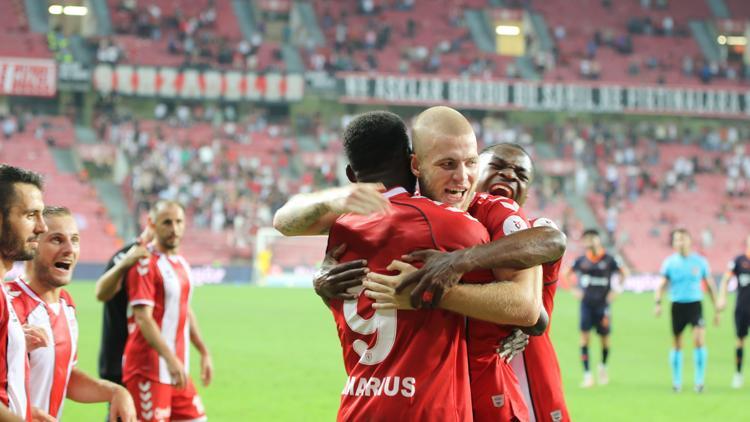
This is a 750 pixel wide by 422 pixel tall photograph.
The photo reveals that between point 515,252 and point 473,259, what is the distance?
178 millimetres

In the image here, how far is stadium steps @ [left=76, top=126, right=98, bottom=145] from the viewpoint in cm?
4241

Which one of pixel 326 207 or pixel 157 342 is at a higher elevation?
pixel 326 207

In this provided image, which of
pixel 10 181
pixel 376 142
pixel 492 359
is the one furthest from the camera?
pixel 492 359

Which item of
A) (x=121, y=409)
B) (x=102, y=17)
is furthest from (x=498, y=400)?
(x=102, y=17)

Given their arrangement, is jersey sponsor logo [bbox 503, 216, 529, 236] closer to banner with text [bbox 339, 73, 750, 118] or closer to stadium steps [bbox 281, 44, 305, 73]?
banner with text [bbox 339, 73, 750, 118]

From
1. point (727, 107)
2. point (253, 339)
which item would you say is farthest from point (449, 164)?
point (727, 107)

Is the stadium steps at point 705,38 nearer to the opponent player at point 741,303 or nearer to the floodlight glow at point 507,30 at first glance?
the floodlight glow at point 507,30

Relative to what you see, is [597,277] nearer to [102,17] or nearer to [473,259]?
[473,259]

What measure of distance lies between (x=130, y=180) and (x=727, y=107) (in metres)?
30.8

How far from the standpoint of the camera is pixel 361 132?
12.0ft

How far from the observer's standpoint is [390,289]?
11.5 feet

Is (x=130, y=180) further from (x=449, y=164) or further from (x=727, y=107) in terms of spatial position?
(x=449, y=164)

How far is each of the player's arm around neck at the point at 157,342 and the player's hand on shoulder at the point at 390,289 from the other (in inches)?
149

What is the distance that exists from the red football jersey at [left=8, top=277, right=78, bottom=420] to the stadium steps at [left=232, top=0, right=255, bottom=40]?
151ft
